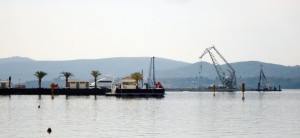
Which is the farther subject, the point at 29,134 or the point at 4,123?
the point at 4,123

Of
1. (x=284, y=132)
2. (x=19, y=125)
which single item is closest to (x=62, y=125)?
(x=19, y=125)

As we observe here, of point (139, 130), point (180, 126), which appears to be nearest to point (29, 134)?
point (139, 130)

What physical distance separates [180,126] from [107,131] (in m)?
10.4

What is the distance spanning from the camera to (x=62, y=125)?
233ft

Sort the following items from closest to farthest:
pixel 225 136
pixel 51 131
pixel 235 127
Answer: pixel 225 136, pixel 51 131, pixel 235 127

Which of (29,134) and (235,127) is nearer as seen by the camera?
(29,134)

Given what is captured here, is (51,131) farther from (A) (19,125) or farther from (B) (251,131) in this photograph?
(B) (251,131)

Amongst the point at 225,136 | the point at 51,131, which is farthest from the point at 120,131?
the point at 225,136

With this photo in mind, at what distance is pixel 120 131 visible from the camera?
62594 millimetres

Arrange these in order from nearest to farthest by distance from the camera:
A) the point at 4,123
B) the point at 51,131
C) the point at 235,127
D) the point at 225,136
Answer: the point at 225,136, the point at 51,131, the point at 235,127, the point at 4,123

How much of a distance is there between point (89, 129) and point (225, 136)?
619 inches

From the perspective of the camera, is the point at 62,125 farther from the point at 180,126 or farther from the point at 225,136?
the point at 225,136

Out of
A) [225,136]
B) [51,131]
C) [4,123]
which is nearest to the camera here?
[225,136]

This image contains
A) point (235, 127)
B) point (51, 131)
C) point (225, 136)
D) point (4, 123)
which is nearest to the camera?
point (225, 136)
